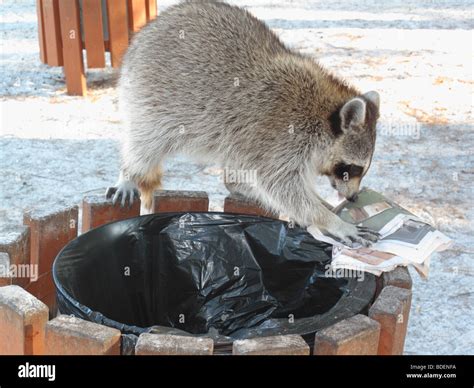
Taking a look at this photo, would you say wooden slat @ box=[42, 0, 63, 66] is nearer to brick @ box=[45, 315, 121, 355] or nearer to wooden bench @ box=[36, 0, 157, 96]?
wooden bench @ box=[36, 0, 157, 96]

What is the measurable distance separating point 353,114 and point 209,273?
0.64m

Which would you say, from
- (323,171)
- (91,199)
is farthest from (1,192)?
(323,171)

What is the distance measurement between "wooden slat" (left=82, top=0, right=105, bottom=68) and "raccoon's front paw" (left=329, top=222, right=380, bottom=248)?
8.40 feet

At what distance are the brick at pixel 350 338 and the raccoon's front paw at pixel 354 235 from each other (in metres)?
0.52

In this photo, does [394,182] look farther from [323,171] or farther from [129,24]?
[129,24]

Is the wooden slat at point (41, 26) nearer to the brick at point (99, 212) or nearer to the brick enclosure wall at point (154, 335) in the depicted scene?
the brick at point (99, 212)

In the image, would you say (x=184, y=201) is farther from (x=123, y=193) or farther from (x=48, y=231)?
(x=48, y=231)

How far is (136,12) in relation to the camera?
15.0 feet

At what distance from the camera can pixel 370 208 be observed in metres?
Answer: 2.27

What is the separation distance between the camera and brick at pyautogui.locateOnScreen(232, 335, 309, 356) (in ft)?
4.71

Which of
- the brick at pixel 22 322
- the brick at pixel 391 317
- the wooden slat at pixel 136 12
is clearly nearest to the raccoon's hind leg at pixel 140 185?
the brick at pixel 22 322

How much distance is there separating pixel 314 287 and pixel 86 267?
61 cm

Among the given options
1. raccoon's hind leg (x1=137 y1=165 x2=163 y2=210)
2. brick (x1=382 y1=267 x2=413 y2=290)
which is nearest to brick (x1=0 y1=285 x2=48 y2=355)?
brick (x1=382 y1=267 x2=413 y2=290)

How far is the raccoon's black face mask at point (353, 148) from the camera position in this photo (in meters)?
2.33
